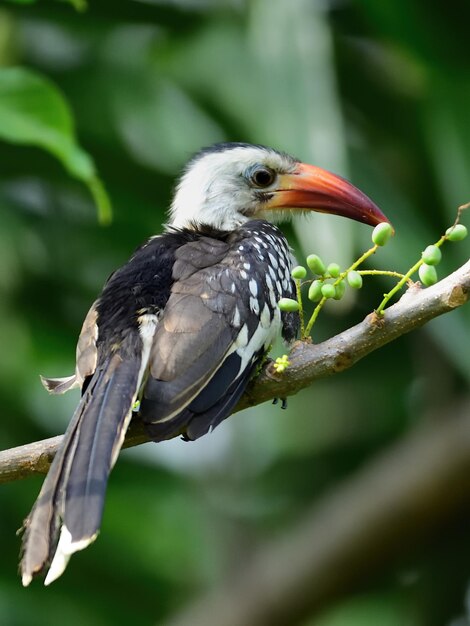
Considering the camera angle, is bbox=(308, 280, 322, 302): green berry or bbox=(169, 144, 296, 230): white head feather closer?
bbox=(308, 280, 322, 302): green berry

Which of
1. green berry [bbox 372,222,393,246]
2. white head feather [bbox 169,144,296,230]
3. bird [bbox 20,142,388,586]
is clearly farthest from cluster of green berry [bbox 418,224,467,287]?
white head feather [bbox 169,144,296,230]

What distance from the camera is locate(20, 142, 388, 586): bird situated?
303cm

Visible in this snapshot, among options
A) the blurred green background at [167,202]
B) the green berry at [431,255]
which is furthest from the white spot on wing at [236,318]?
the blurred green background at [167,202]

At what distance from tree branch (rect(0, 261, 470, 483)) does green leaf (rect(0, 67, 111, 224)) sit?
0.86 meters

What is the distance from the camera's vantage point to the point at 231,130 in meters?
6.28

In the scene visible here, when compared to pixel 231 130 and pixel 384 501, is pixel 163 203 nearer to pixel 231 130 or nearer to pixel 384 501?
pixel 231 130

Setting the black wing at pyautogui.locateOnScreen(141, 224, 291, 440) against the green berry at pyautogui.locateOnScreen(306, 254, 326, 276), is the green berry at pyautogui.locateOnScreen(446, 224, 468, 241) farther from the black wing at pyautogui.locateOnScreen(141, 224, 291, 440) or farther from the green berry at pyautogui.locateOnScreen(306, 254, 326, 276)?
the black wing at pyautogui.locateOnScreen(141, 224, 291, 440)

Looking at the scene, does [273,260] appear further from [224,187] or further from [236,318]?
[224,187]

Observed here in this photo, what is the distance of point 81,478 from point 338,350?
27.8 inches

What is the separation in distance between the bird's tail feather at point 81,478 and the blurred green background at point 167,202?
106 inches

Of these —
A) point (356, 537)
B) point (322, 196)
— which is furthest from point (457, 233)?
point (356, 537)

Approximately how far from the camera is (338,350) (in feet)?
10.3

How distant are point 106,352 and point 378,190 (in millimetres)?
2684

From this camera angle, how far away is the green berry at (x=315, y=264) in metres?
2.92
